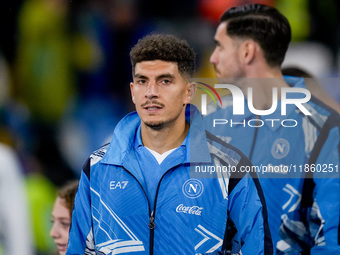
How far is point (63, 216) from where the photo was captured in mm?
2834

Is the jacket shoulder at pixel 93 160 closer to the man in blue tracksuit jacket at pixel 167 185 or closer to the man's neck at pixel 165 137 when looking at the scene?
the man in blue tracksuit jacket at pixel 167 185

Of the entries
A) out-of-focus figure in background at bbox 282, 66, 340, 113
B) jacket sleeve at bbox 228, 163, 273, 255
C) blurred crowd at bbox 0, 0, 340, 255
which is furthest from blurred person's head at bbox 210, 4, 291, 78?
jacket sleeve at bbox 228, 163, 273, 255

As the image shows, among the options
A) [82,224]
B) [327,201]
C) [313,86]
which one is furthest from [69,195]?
[313,86]

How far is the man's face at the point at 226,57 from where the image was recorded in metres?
2.78

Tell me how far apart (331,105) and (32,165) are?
5.88ft

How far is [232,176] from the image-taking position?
2312 mm

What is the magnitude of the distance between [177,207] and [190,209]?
53 mm

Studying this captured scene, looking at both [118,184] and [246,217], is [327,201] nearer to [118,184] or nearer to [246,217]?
[246,217]

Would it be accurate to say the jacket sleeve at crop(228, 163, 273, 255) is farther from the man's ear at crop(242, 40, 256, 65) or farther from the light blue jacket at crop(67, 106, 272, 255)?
the man's ear at crop(242, 40, 256, 65)

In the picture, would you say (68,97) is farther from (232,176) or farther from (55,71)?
(232,176)

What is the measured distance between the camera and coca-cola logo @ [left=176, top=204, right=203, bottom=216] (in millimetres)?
2305

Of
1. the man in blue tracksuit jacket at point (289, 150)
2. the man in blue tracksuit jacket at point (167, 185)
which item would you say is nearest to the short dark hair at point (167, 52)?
the man in blue tracksuit jacket at point (167, 185)

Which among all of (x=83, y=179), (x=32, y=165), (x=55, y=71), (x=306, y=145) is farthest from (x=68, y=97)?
(x=306, y=145)

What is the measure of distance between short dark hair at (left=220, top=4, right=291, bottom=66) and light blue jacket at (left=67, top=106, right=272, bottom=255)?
603mm
